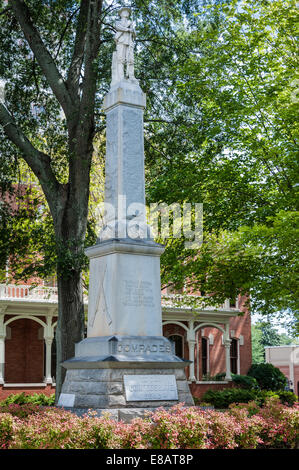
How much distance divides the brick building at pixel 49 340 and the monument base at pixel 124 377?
15.1 meters

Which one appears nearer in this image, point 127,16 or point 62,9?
point 127,16

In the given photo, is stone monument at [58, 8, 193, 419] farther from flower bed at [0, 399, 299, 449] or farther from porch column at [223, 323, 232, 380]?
porch column at [223, 323, 232, 380]

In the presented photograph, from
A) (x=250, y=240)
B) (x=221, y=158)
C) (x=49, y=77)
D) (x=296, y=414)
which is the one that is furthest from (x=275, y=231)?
(x=49, y=77)

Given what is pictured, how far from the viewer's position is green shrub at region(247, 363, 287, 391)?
3231cm

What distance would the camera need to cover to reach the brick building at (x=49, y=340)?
89.1 ft

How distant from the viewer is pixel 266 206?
17.3 meters

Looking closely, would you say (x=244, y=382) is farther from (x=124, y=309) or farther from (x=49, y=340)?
(x=124, y=309)

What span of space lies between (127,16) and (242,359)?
93.0ft

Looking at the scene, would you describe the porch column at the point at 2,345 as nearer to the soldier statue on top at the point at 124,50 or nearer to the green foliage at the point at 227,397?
the green foliage at the point at 227,397

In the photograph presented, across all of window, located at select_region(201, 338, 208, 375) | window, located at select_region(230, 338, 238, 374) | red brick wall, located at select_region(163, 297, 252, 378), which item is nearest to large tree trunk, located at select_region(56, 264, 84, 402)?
red brick wall, located at select_region(163, 297, 252, 378)

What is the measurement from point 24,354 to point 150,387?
20.6m

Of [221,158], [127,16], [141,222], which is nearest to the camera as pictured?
[141,222]
